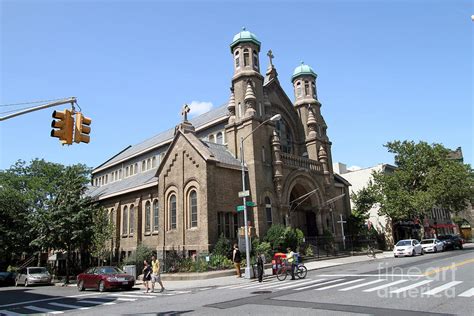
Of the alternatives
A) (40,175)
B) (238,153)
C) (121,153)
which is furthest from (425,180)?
(40,175)

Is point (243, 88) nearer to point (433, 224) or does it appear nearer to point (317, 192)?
point (317, 192)

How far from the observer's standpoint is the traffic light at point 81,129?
33.8ft

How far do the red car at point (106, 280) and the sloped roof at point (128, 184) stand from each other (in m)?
12.9

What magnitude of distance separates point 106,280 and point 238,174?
13452mm

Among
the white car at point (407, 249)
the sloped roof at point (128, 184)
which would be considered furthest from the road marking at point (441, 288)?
the sloped roof at point (128, 184)

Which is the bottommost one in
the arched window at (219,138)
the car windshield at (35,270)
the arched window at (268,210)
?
the car windshield at (35,270)

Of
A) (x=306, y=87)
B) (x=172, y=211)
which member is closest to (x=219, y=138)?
(x=172, y=211)

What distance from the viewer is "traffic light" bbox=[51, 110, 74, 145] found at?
10070 mm

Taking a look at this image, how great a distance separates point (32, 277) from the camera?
30547 millimetres

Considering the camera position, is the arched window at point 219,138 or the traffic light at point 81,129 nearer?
the traffic light at point 81,129

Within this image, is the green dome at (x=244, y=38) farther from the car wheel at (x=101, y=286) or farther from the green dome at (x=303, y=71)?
the car wheel at (x=101, y=286)

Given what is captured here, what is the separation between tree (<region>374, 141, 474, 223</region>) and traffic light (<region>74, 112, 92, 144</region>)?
125ft

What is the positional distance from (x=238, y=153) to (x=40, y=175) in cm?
2900

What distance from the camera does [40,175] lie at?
150 ft
